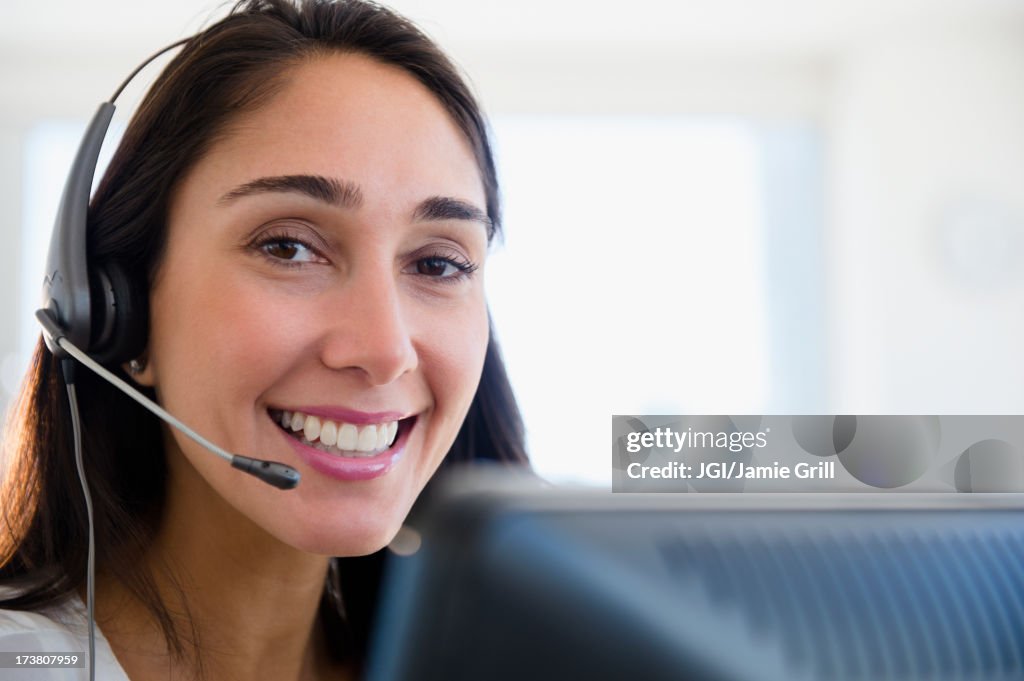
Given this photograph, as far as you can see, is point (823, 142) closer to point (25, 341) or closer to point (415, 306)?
point (25, 341)

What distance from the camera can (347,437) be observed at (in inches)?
24.7

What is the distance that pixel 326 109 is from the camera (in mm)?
662

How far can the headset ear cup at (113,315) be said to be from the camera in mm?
658

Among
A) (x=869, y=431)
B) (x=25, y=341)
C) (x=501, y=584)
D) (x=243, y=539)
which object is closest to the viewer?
(x=501, y=584)

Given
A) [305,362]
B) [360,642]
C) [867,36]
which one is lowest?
[360,642]

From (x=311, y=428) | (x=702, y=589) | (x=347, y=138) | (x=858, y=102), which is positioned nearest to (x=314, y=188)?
(x=347, y=138)

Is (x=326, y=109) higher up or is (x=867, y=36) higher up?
(x=867, y=36)

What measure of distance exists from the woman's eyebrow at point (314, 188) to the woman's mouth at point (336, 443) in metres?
0.15

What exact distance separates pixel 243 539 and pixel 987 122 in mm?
3219

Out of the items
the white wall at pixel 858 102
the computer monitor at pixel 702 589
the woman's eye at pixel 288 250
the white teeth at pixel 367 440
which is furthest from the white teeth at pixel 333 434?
the white wall at pixel 858 102

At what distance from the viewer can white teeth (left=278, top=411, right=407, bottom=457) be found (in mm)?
626

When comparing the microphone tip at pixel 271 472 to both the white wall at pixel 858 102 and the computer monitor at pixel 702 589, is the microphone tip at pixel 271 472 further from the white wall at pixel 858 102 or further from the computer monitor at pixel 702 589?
the white wall at pixel 858 102

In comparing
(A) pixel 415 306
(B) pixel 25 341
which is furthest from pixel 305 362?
(B) pixel 25 341

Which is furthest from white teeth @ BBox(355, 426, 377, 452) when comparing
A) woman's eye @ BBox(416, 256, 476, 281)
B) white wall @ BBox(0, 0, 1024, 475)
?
white wall @ BBox(0, 0, 1024, 475)
